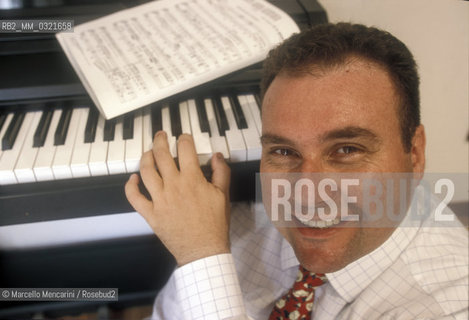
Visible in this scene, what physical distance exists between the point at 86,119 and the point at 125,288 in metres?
0.76

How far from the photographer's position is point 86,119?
94 cm

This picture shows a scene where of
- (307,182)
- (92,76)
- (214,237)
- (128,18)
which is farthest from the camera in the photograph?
(128,18)

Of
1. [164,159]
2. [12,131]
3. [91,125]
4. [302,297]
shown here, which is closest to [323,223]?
[302,297]

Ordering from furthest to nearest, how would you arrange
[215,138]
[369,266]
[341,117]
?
[215,138], [369,266], [341,117]

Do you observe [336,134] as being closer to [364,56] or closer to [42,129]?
[364,56]

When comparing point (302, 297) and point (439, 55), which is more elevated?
point (439, 55)

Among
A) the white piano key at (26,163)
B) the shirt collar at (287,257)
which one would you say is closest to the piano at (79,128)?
the white piano key at (26,163)

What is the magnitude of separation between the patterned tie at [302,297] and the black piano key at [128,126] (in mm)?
468

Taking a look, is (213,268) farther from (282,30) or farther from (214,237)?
(282,30)

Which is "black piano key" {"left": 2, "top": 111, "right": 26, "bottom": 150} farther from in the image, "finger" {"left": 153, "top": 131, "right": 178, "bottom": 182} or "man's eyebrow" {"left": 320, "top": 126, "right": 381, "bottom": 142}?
"man's eyebrow" {"left": 320, "top": 126, "right": 381, "bottom": 142}

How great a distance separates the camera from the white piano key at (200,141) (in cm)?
84

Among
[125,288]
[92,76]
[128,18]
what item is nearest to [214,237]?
[92,76]

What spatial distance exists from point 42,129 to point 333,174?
2.09 ft

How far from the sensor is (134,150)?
33.2 inches
